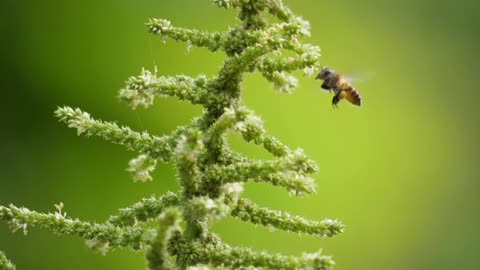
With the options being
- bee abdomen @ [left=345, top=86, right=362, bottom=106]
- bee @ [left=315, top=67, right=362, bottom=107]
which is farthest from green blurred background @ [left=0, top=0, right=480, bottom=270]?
bee @ [left=315, top=67, right=362, bottom=107]

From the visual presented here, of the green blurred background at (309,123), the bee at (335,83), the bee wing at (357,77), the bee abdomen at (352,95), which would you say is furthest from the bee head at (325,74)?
the green blurred background at (309,123)

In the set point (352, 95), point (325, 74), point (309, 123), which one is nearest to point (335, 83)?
point (325, 74)

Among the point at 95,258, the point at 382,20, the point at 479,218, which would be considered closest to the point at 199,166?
the point at 95,258

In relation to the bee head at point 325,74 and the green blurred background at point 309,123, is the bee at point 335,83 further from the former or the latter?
the green blurred background at point 309,123

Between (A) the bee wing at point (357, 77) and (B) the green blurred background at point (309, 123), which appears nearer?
(A) the bee wing at point (357, 77)

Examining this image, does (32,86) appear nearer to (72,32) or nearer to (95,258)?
(72,32)

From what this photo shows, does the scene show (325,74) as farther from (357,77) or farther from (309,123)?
(309,123)

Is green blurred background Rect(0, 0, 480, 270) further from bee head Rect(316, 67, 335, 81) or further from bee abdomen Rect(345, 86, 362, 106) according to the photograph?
bee head Rect(316, 67, 335, 81)

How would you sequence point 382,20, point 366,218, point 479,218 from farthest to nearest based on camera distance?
point 479,218
point 382,20
point 366,218
